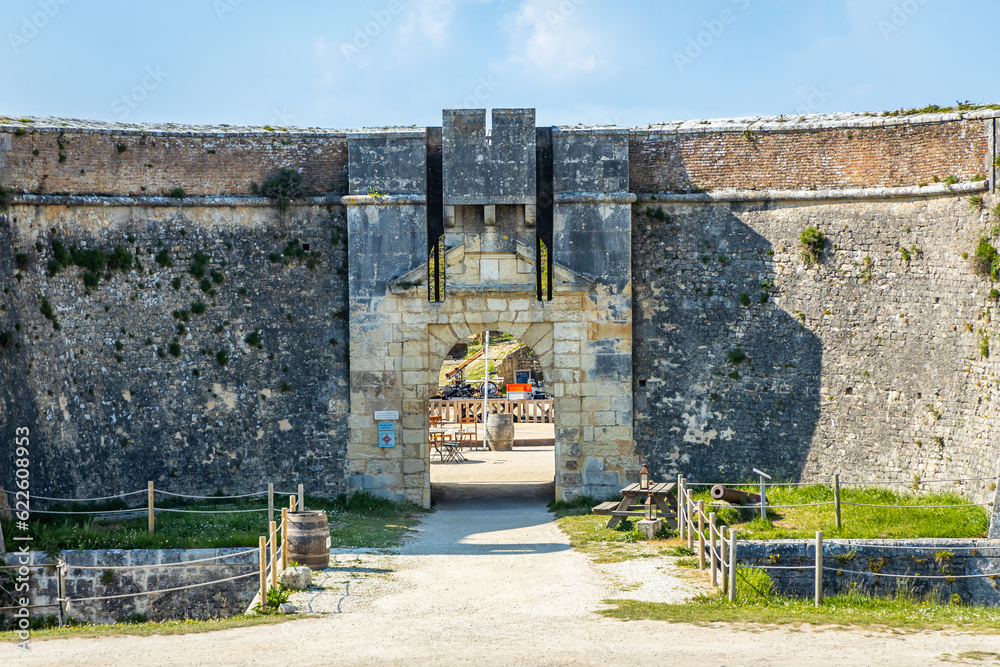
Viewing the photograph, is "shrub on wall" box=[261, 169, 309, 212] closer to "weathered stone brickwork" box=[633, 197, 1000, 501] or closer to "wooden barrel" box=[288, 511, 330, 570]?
"weathered stone brickwork" box=[633, 197, 1000, 501]

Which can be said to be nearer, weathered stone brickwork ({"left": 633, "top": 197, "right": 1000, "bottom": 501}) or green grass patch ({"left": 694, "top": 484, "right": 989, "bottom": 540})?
green grass patch ({"left": 694, "top": 484, "right": 989, "bottom": 540})

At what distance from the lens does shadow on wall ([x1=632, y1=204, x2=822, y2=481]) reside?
1716 centimetres

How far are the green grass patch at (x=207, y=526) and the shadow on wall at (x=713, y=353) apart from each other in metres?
4.68

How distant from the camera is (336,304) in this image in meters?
17.8

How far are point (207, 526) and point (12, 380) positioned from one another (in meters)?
3.97

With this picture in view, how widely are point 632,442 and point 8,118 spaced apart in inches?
467

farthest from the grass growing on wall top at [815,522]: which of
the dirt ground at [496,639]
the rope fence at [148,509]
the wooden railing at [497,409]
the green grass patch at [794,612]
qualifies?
the wooden railing at [497,409]

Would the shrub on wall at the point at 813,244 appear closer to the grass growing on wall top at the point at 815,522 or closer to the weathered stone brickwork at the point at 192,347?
the grass growing on wall top at the point at 815,522

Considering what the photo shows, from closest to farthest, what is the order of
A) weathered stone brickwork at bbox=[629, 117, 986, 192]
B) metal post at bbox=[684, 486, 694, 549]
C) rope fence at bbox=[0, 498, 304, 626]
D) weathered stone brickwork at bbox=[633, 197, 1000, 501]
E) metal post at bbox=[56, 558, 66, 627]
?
rope fence at bbox=[0, 498, 304, 626] → metal post at bbox=[56, 558, 66, 627] → metal post at bbox=[684, 486, 694, 549] → weathered stone brickwork at bbox=[633, 197, 1000, 501] → weathered stone brickwork at bbox=[629, 117, 986, 192]

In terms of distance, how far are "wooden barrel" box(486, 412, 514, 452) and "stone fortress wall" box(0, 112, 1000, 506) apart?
27.4 ft

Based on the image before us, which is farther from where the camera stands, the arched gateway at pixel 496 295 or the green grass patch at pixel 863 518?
the arched gateway at pixel 496 295

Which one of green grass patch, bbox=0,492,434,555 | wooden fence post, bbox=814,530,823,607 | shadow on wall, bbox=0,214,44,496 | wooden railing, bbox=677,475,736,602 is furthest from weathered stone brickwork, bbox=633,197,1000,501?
shadow on wall, bbox=0,214,44,496

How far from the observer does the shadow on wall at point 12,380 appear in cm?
1580

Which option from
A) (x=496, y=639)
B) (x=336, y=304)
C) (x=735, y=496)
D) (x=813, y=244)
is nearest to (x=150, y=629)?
(x=496, y=639)
